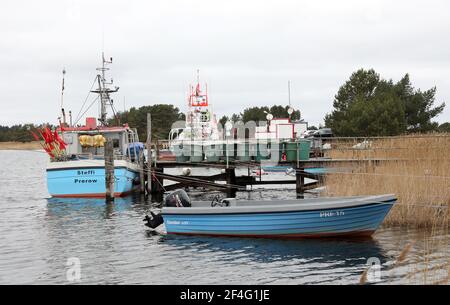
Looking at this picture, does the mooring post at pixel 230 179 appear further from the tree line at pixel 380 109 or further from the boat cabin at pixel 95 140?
the tree line at pixel 380 109

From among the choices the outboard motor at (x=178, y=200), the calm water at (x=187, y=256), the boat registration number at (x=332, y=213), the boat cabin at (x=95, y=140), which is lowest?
the calm water at (x=187, y=256)

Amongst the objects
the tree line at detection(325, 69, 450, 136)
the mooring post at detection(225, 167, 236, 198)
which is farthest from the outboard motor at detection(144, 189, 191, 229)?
the tree line at detection(325, 69, 450, 136)

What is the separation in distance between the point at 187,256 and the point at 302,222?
3.79m

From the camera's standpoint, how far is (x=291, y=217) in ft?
58.6

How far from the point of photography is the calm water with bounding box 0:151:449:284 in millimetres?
13984

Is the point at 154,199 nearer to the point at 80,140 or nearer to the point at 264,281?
the point at 80,140

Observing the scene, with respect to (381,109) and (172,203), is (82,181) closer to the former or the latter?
(172,203)

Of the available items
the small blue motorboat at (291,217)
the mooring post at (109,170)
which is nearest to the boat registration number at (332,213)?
the small blue motorboat at (291,217)

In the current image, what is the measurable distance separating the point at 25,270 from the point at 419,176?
476 inches

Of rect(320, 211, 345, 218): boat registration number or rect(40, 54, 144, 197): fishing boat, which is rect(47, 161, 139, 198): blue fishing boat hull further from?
rect(320, 211, 345, 218): boat registration number

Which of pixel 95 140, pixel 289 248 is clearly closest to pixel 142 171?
pixel 95 140

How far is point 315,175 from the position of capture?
31.4 m

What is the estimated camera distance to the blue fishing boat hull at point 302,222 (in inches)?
693
